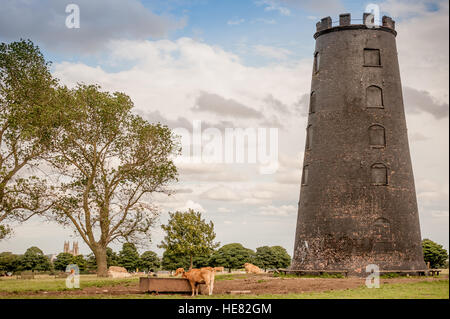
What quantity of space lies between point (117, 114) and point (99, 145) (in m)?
2.59

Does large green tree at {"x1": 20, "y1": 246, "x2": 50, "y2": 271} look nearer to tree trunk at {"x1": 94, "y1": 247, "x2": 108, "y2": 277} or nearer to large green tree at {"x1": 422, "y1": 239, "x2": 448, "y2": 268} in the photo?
tree trunk at {"x1": 94, "y1": 247, "x2": 108, "y2": 277}

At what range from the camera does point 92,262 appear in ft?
202

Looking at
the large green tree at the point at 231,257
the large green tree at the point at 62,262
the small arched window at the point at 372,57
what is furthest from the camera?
the large green tree at the point at 62,262

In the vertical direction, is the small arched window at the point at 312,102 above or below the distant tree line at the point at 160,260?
above

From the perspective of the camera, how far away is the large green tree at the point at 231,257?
58906mm

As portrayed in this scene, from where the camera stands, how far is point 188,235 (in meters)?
45.5

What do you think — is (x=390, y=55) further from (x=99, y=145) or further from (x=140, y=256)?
(x=140, y=256)

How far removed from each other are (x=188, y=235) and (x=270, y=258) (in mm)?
17568

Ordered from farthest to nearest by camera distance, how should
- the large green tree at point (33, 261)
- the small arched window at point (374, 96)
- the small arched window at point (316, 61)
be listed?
the large green tree at point (33, 261), the small arched window at point (316, 61), the small arched window at point (374, 96)

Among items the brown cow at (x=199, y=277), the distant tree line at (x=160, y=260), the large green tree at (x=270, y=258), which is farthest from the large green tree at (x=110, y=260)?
the brown cow at (x=199, y=277)

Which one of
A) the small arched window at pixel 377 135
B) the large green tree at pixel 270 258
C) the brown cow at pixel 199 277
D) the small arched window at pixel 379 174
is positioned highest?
the small arched window at pixel 377 135

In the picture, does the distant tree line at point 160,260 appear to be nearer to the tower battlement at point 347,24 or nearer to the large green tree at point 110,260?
the large green tree at point 110,260

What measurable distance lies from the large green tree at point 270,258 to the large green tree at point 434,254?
15682 millimetres

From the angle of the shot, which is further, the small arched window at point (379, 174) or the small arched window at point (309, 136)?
the small arched window at point (309, 136)
